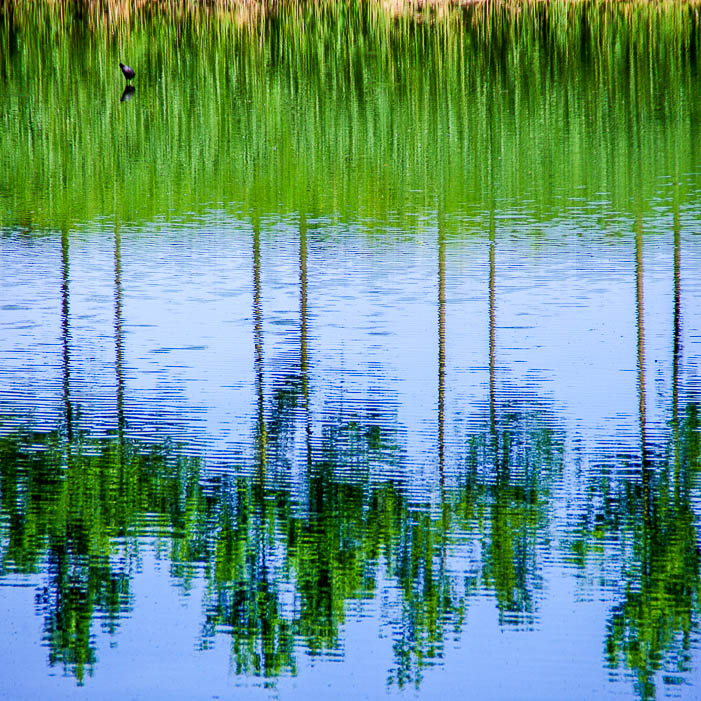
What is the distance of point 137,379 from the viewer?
32.3 feet

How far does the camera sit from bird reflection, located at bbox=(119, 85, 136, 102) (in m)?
22.4

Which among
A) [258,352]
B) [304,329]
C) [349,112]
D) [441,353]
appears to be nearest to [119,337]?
[258,352]

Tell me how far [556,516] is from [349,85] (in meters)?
16.8

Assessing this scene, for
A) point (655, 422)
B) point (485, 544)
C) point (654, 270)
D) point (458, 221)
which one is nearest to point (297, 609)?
point (485, 544)

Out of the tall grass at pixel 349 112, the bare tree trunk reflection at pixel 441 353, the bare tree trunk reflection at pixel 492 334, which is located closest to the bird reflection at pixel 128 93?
the tall grass at pixel 349 112

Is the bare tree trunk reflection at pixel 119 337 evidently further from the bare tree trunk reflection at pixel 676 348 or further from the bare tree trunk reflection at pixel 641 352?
the bare tree trunk reflection at pixel 676 348

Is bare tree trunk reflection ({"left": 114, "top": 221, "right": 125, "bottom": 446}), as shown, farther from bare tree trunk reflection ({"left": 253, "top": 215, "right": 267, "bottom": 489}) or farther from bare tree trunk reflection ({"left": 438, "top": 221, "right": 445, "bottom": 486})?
bare tree trunk reflection ({"left": 438, "top": 221, "right": 445, "bottom": 486})

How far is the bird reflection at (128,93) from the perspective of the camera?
73.4 feet

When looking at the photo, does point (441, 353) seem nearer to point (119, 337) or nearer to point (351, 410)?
point (351, 410)

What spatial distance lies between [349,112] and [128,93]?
13.3 ft

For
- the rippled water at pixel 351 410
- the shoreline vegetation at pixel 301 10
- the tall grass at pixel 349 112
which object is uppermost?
the shoreline vegetation at pixel 301 10

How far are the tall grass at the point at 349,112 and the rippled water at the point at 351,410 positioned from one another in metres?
0.13

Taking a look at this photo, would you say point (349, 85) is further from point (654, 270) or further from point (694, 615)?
point (694, 615)

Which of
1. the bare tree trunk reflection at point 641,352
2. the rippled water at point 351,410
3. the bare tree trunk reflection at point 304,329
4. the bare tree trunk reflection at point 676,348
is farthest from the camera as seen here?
the bare tree trunk reflection at point 304,329
